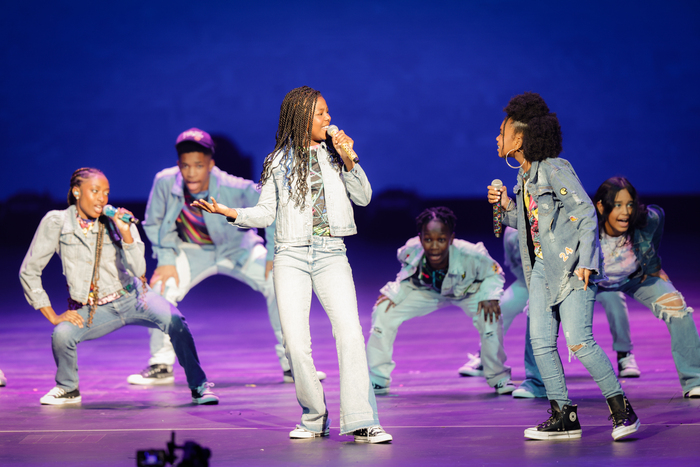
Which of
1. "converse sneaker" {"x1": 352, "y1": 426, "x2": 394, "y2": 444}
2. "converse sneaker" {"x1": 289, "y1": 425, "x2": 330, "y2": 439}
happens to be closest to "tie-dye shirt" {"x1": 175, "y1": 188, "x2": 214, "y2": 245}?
"converse sneaker" {"x1": 289, "y1": 425, "x2": 330, "y2": 439}

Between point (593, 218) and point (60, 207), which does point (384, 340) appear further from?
point (60, 207)

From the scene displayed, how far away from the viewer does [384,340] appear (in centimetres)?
501

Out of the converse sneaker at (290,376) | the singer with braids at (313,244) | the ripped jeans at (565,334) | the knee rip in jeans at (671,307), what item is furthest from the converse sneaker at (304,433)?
the knee rip in jeans at (671,307)

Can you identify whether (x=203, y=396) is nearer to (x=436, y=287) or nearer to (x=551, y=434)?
(x=436, y=287)

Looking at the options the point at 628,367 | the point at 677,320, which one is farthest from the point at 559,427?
the point at 628,367

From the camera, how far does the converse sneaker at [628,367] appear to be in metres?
4.96

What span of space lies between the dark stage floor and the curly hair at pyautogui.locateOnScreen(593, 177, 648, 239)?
0.90 metres

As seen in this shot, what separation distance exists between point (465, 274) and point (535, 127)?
5.30ft

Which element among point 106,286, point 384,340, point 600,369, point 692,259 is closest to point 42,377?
point 106,286

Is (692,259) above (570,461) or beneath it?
above

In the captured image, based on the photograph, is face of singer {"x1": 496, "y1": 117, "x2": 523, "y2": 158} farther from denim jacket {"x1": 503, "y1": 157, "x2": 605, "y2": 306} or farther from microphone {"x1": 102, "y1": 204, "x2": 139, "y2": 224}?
microphone {"x1": 102, "y1": 204, "x2": 139, "y2": 224}

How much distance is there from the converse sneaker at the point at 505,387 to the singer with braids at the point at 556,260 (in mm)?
1034

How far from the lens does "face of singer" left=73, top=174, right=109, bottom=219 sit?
4.71 meters

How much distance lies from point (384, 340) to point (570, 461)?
1944 mm
